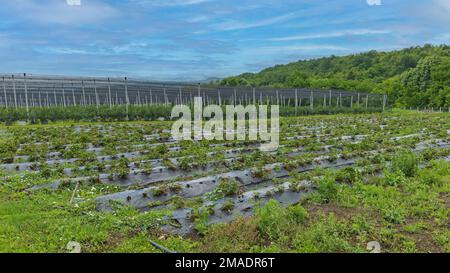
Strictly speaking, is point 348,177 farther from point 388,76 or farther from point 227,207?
point 388,76

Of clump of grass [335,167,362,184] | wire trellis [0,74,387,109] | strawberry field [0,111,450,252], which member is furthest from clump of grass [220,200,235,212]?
wire trellis [0,74,387,109]

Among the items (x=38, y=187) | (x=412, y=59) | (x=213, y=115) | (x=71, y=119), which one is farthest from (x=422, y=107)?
(x=38, y=187)

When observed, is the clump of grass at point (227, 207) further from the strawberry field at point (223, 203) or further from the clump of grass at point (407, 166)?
the clump of grass at point (407, 166)

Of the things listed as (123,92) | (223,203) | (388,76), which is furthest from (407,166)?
(388,76)

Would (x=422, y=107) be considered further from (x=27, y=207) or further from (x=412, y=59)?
(x=27, y=207)

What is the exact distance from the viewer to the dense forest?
58375 mm

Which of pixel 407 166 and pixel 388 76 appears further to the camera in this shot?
pixel 388 76

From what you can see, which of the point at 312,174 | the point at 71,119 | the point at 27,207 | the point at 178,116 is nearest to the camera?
the point at 27,207

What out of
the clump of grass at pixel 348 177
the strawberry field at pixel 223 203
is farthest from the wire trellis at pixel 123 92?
the clump of grass at pixel 348 177

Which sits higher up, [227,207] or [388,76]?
[388,76]

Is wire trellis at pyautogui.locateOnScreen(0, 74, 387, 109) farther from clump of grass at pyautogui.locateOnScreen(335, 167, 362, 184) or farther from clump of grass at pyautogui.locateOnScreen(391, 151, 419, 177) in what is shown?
clump of grass at pyautogui.locateOnScreen(391, 151, 419, 177)

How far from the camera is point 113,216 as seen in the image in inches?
259

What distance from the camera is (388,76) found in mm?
82250
